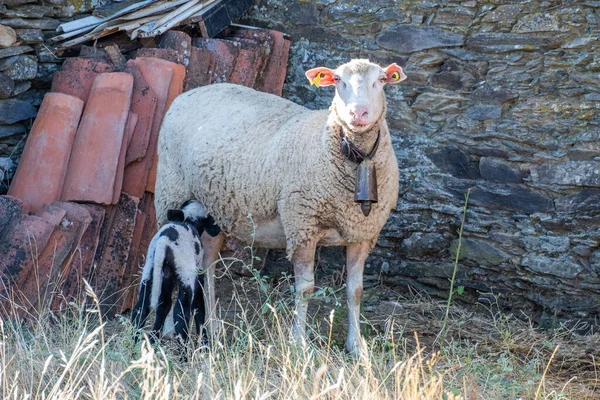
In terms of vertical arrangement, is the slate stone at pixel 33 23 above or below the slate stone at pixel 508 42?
below

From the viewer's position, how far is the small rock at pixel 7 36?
6020 mm

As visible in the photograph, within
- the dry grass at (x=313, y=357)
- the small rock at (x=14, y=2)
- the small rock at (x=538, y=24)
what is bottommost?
the dry grass at (x=313, y=357)

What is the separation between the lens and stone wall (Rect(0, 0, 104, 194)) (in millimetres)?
6055

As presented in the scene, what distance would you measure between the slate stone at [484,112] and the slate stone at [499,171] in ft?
0.98

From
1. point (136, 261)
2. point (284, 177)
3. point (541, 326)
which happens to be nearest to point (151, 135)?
point (136, 261)

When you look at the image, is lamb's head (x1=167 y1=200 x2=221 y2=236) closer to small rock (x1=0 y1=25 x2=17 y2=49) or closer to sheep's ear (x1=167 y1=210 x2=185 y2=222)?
sheep's ear (x1=167 y1=210 x2=185 y2=222)

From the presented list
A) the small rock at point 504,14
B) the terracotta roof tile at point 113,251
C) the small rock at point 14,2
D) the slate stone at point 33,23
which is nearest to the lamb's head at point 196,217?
the terracotta roof tile at point 113,251

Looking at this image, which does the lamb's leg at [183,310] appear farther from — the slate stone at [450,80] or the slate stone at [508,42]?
the slate stone at [508,42]

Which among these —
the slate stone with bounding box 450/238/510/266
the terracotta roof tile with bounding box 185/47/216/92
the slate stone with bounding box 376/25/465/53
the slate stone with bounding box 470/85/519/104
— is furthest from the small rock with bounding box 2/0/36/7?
the slate stone with bounding box 450/238/510/266

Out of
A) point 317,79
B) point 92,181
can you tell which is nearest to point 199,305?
point 92,181

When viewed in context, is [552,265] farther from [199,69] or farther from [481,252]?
[199,69]

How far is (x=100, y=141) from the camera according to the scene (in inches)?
240

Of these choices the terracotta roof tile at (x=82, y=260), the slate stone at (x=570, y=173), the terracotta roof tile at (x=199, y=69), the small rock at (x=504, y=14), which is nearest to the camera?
the terracotta roof tile at (x=82, y=260)

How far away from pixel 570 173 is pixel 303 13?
255cm
